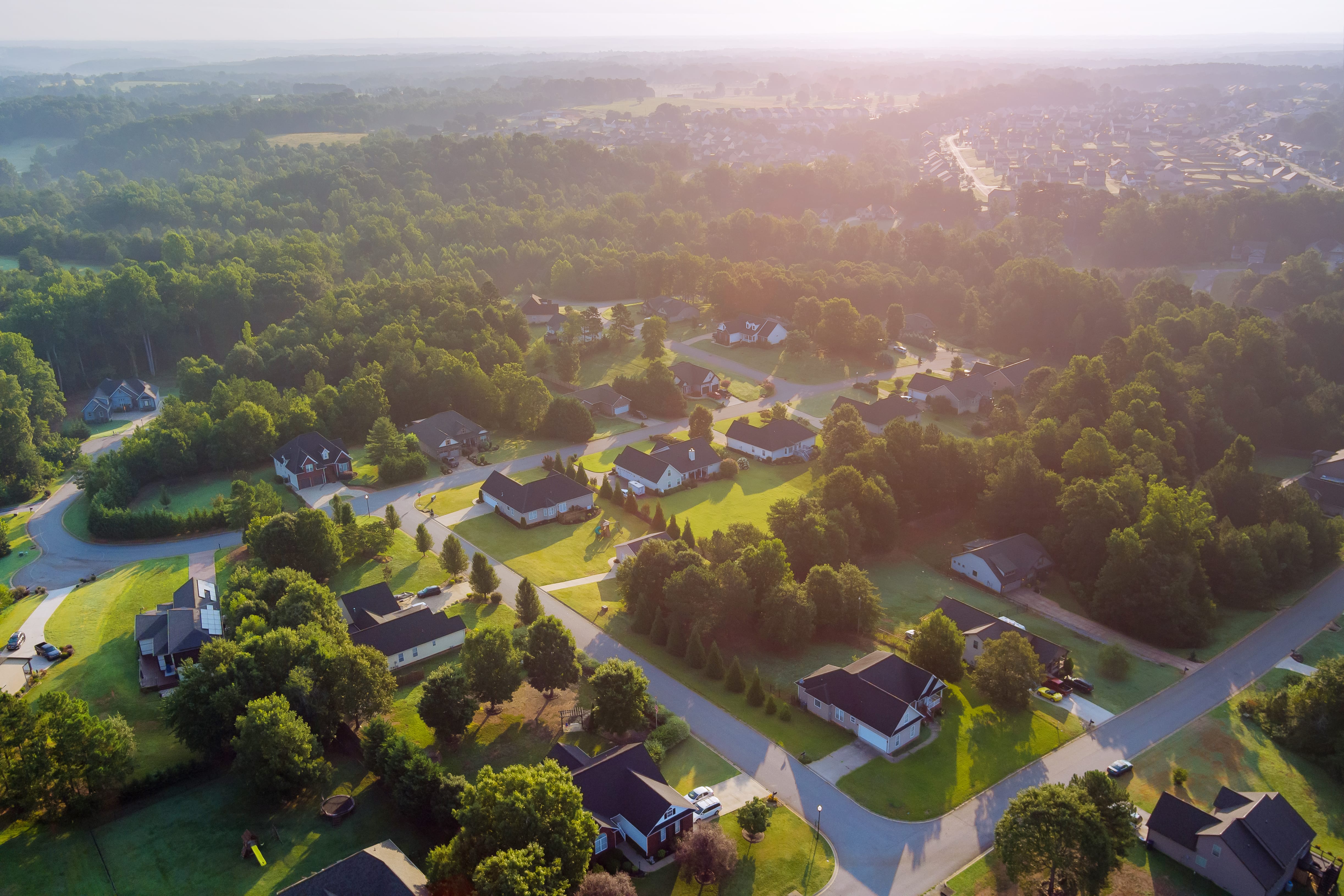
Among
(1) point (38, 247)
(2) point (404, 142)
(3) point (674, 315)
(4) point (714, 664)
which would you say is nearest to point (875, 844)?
(4) point (714, 664)

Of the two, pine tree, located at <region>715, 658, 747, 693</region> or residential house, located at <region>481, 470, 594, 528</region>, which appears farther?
residential house, located at <region>481, 470, 594, 528</region>

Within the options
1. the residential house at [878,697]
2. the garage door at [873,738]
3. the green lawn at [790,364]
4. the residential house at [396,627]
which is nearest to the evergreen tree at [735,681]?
the residential house at [878,697]

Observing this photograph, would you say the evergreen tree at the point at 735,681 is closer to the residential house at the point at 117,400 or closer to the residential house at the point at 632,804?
the residential house at the point at 632,804

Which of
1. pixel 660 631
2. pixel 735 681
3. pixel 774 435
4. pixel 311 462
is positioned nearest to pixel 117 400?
pixel 311 462

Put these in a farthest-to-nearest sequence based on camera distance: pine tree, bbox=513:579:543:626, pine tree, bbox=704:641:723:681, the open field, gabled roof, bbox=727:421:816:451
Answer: the open field
gabled roof, bbox=727:421:816:451
pine tree, bbox=513:579:543:626
pine tree, bbox=704:641:723:681

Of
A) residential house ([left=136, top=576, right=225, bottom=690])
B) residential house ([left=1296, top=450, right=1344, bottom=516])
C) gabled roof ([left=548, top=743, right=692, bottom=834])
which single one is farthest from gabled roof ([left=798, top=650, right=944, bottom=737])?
residential house ([left=1296, top=450, right=1344, bottom=516])

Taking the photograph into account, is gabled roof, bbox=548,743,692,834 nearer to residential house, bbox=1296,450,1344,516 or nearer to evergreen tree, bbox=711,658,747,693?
evergreen tree, bbox=711,658,747,693

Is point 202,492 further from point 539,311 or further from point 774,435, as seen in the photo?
point 539,311
